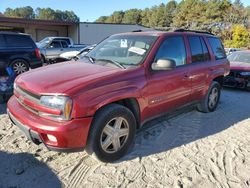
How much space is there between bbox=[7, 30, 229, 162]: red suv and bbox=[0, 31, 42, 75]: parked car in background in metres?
5.84

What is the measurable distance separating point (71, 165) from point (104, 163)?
45 centimetres

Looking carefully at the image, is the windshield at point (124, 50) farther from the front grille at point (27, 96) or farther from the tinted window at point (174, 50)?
the front grille at point (27, 96)

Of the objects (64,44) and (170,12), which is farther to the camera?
(170,12)

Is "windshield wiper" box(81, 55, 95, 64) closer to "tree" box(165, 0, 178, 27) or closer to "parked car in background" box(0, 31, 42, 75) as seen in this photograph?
"parked car in background" box(0, 31, 42, 75)

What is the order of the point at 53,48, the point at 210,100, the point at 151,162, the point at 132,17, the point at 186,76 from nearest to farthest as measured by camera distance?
the point at 151,162 < the point at 186,76 < the point at 210,100 < the point at 53,48 < the point at 132,17

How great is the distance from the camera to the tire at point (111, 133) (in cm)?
348

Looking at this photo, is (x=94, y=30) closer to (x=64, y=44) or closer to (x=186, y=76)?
(x=64, y=44)

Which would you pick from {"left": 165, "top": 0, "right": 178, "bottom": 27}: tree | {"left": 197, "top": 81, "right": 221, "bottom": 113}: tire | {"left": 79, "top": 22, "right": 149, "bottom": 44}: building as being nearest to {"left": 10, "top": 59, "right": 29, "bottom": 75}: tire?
{"left": 197, "top": 81, "right": 221, "bottom": 113}: tire

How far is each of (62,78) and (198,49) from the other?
3.11 meters

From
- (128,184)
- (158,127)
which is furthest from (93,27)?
(128,184)

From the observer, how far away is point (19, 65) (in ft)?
32.6

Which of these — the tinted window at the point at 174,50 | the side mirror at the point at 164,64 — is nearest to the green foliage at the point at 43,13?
the tinted window at the point at 174,50

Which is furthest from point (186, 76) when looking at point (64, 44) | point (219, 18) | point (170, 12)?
point (170, 12)

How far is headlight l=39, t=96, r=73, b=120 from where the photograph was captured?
319 centimetres
